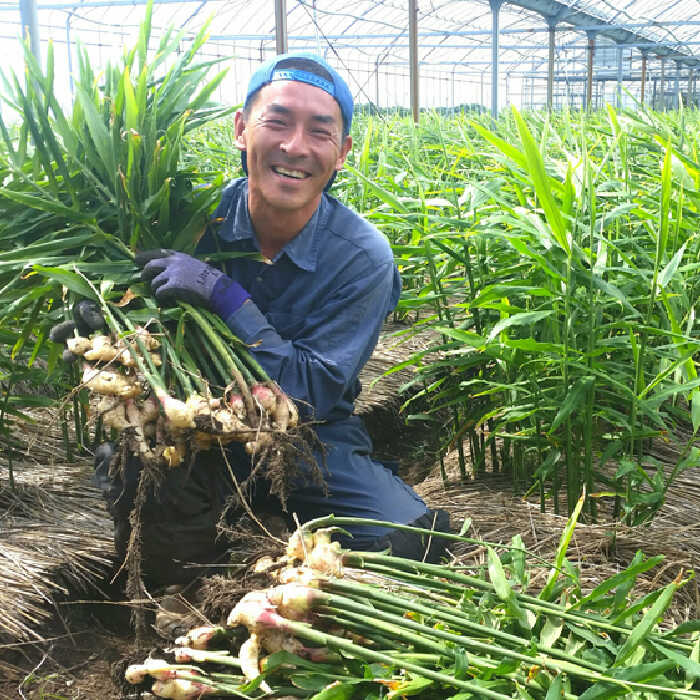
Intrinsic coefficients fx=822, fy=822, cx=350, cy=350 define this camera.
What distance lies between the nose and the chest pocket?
13.3 inches

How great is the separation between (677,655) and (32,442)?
5.53 ft

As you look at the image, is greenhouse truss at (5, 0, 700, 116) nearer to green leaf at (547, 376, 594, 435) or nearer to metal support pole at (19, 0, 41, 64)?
metal support pole at (19, 0, 41, 64)

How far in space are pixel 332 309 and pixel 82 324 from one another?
1.69 ft

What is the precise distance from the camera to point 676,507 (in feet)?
6.01

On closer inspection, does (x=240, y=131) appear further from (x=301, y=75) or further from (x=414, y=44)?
(x=414, y=44)

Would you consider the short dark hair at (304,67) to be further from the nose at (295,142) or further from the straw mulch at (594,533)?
the straw mulch at (594,533)

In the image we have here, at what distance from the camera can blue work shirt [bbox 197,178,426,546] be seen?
1.69 meters

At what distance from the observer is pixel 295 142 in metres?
1.68

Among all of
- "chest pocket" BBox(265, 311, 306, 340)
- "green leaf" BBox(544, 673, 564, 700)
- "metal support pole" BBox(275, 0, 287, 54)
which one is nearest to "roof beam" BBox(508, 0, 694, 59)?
"metal support pole" BBox(275, 0, 287, 54)

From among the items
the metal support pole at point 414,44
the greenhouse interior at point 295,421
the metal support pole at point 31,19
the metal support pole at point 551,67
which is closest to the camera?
the greenhouse interior at point 295,421

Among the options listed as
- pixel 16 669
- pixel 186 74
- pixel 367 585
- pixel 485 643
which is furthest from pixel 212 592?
pixel 186 74

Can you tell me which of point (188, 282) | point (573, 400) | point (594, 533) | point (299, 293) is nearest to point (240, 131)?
point (299, 293)

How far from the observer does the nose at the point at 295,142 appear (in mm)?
1675

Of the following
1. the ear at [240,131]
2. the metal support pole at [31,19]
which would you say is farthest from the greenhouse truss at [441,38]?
the ear at [240,131]
